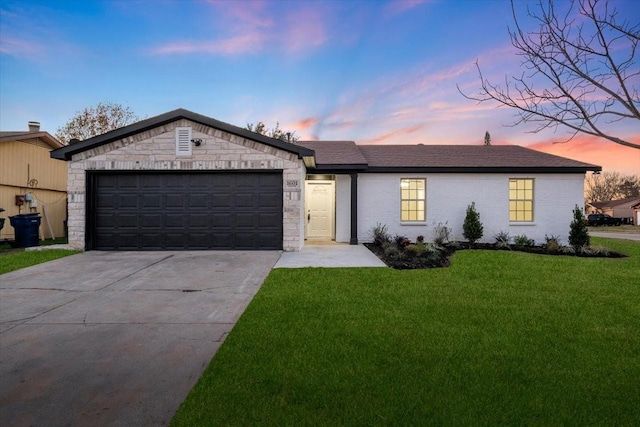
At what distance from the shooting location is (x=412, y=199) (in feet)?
44.6

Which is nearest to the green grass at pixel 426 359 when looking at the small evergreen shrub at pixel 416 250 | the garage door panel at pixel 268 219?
the small evergreen shrub at pixel 416 250

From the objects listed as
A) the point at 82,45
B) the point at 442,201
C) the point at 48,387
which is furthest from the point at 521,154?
the point at 82,45

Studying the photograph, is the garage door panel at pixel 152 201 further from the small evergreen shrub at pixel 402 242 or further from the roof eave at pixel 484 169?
the small evergreen shrub at pixel 402 242

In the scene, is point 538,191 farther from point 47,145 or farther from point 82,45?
point 47,145

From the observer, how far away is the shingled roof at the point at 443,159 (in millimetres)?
13013

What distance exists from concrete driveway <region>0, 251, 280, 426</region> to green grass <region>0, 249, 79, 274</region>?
2.67 ft

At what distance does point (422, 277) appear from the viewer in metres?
7.04

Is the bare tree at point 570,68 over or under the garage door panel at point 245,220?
over

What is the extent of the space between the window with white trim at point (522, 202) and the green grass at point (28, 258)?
16.2m

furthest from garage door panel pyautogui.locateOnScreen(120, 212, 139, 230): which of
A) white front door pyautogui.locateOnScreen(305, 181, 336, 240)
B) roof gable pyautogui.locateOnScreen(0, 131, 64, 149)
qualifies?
roof gable pyautogui.locateOnScreen(0, 131, 64, 149)

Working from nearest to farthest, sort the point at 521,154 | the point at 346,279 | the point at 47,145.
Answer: the point at 346,279
the point at 521,154
the point at 47,145

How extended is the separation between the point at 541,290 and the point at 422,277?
214cm

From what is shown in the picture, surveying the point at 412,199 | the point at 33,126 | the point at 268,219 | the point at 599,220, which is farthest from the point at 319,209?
the point at 599,220

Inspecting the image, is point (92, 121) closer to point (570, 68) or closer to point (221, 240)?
point (221, 240)
